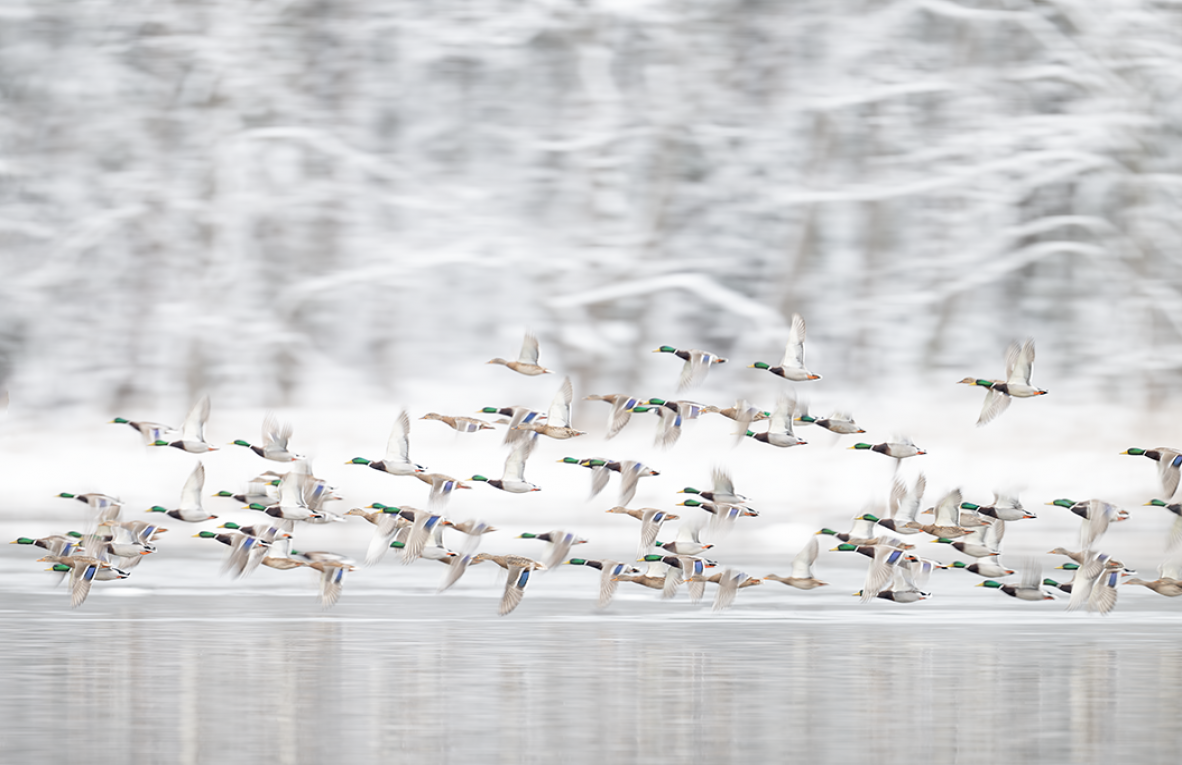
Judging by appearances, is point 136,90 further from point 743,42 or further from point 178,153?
point 743,42

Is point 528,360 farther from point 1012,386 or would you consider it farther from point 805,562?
point 1012,386

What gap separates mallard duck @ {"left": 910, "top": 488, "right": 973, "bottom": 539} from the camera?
13664 mm

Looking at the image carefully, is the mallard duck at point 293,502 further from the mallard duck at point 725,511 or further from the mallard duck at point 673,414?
the mallard duck at point 725,511

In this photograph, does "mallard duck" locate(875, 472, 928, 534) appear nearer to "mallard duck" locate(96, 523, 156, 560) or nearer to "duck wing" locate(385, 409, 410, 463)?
"duck wing" locate(385, 409, 410, 463)

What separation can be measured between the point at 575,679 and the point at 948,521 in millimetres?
5078

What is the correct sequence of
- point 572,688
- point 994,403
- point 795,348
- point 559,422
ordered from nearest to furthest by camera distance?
1. point 572,688
2. point 559,422
3. point 795,348
4. point 994,403

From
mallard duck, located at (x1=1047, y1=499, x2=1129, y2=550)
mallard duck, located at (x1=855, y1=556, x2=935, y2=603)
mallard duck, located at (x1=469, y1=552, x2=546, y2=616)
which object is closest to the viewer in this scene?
mallard duck, located at (x1=469, y1=552, x2=546, y2=616)

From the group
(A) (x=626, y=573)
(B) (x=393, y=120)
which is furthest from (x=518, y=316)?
(A) (x=626, y=573)

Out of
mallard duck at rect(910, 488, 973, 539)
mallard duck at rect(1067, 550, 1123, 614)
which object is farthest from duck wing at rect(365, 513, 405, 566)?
mallard duck at rect(1067, 550, 1123, 614)

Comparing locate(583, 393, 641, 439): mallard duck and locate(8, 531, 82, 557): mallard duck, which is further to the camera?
locate(583, 393, 641, 439): mallard duck

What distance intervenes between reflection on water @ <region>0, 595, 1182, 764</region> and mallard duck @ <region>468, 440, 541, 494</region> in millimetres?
1142

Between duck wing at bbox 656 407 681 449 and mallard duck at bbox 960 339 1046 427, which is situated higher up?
mallard duck at bbox 960 339 1046 427

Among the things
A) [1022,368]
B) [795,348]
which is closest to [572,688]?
[795,348]

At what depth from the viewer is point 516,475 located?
545 inches
